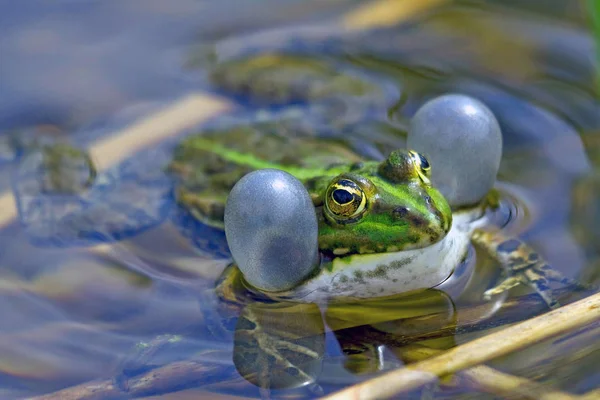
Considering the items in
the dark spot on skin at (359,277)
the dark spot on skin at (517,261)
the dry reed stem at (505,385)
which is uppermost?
the dark spot on skin at (517,261)

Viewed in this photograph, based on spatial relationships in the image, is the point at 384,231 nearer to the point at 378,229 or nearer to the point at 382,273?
the point at 378,229

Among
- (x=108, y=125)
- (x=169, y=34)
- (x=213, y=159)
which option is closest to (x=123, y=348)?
(x=213, y=159)

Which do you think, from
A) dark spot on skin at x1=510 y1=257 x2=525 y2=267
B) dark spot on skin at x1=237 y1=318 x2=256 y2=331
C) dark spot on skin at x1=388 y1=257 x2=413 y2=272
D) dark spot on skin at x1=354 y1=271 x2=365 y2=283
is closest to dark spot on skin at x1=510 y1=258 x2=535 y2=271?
dark spot on skin at x1=510 y1=257 x2=525 y2=267

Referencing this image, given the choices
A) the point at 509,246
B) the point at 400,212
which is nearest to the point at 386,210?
the point at 400,212

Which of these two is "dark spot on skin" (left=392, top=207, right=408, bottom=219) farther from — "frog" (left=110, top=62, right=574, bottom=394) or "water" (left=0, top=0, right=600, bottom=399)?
"water" (left=0, top=0, right=600, bottom=399)

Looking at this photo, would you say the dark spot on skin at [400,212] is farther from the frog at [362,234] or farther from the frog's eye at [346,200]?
the frog's eye at [346,200]

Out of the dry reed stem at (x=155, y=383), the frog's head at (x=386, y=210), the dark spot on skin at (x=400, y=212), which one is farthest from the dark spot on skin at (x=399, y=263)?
the dry reed stem at (x=155, y=383)
